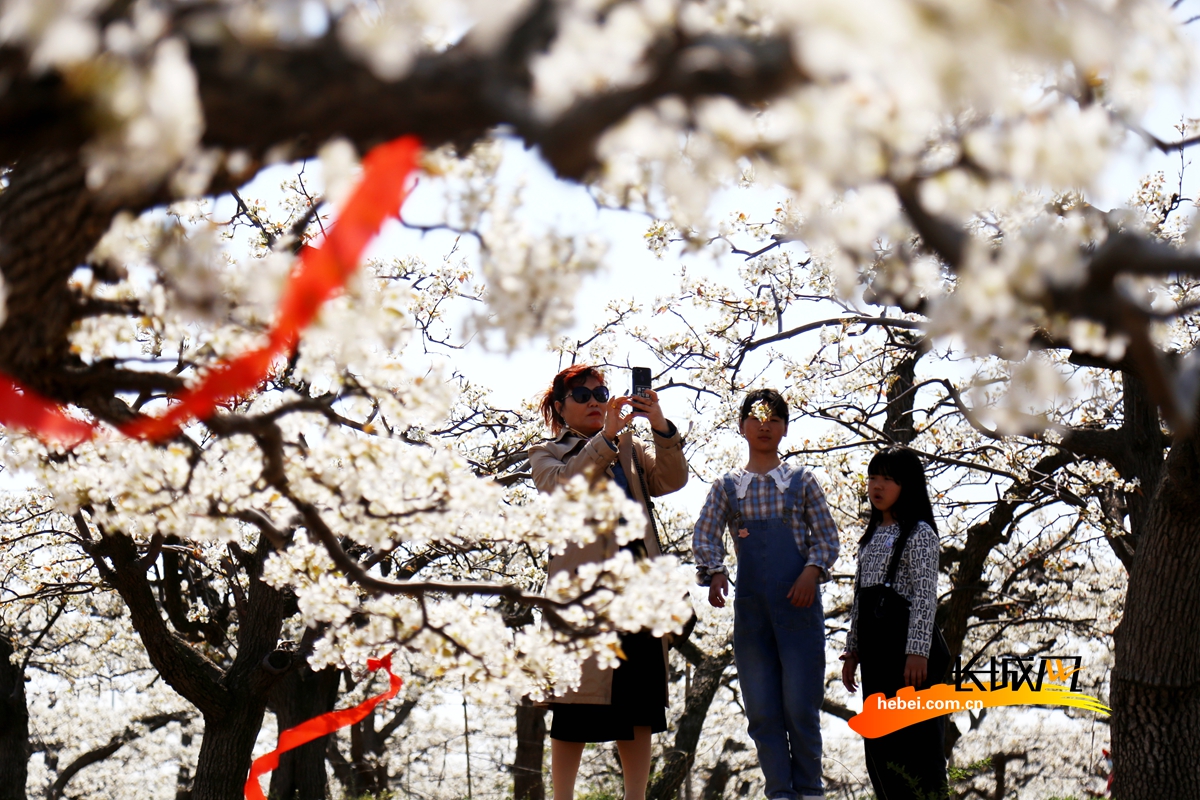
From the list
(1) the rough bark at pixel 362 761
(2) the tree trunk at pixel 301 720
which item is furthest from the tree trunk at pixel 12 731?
(1) the rough bark at pixel 362 761

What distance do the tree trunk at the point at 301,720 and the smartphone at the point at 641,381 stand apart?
9114mm

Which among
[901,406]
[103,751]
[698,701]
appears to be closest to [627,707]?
[901,406]

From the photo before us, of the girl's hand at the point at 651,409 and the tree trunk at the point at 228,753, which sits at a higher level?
the girl's hand at the point at 651,409

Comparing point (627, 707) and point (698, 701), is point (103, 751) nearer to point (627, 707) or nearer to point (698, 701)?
point (698, 701)

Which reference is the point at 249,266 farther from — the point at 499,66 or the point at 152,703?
the point at 152,703

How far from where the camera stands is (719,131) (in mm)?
1137

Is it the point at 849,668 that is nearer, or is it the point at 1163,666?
the point at 849,668

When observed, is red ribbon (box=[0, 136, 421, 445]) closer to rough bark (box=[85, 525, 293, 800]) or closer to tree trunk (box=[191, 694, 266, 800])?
rough bark (box=[85, 525, 293, 800])

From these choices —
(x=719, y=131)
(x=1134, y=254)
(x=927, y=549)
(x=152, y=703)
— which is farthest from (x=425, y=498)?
(x=152, y=703)

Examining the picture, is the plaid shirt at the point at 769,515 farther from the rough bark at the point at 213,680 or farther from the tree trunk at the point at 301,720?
the tree trunk at the point at 301,720

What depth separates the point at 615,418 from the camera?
10.6ft

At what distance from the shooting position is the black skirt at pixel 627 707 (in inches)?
123

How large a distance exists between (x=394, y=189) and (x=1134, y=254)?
→ 99 cm

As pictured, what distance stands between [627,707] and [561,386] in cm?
127
